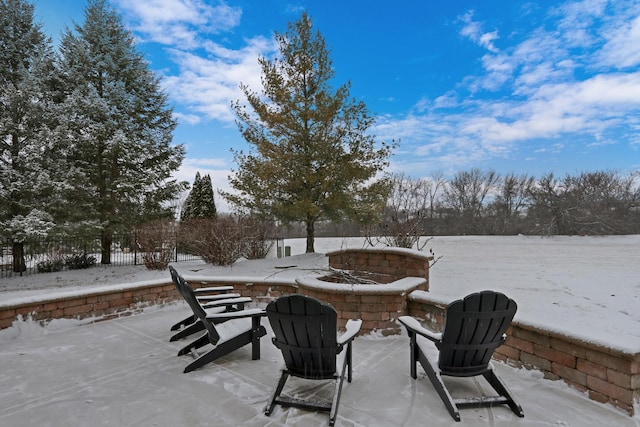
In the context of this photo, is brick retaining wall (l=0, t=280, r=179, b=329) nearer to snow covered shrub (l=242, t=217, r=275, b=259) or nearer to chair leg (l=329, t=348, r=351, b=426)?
chair leg (l=329, t=348, r=351, b=426)

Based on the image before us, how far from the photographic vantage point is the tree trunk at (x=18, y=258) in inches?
394

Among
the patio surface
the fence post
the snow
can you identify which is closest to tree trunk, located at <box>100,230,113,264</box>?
the fence post

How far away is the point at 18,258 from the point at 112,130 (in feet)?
16.4

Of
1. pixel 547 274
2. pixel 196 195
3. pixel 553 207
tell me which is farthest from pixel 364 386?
pixel 553 207

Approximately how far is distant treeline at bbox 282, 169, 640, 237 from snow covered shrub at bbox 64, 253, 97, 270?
9.83m

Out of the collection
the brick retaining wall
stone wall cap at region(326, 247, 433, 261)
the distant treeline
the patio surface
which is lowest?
the patio surface

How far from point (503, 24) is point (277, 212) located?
8104 millimetres

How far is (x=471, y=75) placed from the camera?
34.7ft

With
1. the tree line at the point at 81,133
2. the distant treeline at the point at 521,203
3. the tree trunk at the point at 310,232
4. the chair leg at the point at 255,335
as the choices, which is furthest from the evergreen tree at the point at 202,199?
the chair leg at the point at 255,335

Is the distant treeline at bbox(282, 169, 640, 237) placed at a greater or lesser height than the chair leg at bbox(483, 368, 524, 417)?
greater

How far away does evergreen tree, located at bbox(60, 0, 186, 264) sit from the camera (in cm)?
1099

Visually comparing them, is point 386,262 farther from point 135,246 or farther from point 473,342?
point 135,246

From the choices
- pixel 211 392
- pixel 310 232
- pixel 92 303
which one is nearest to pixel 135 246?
pixel 310 232

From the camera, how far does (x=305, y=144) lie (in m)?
11.0
